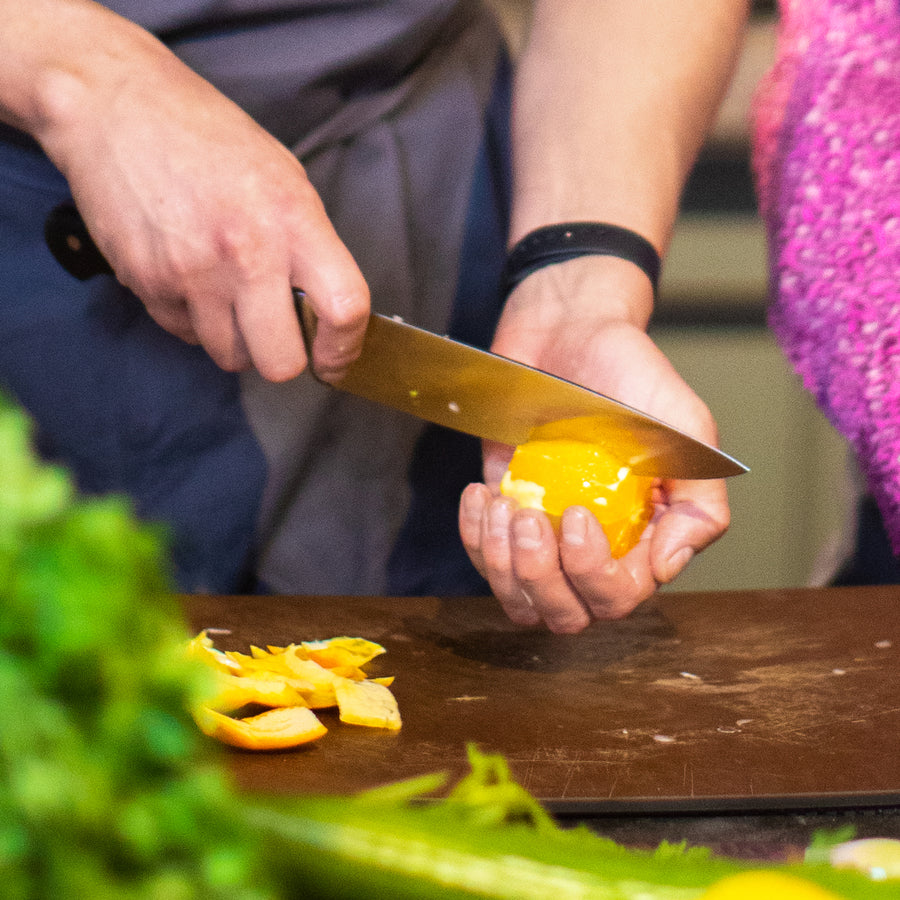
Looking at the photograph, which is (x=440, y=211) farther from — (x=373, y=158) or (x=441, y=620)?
(x=441, y=620)

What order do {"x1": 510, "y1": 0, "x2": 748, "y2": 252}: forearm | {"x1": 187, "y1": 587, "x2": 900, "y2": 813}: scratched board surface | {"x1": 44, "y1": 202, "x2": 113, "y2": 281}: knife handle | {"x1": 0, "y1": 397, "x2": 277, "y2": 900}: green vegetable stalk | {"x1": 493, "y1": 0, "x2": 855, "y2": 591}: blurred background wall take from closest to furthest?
1. {"x1": 0, "y1": 397, "x2": 277, "y2": 900}: green vegetable stalk
2. {"x1": 187, "y1": 587, "x2": 900, "y2": 813}: scratched board surface
3. {"x1": 44, "y1": 202, "x2": 113, "y2": 281}: knife handle
4. {"x1": 510, "y1": 0, "x2": 748, "y2": 252}: forearm
5. {"x1": 493, "y1": 0, "x2": 855, "y2": 591}: blurred background wall

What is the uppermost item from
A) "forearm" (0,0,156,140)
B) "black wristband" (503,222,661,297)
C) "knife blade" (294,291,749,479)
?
"forearm" (0,0,156,140)

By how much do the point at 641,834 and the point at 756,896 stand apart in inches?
11.7

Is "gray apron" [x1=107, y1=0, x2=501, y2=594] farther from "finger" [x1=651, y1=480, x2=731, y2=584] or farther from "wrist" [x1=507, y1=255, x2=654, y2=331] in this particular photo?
"finger" [x1=651, y1=480, x2=731, y2=584]

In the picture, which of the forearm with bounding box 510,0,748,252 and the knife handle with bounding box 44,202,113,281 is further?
the forearm with bounding box 510,0,748,252

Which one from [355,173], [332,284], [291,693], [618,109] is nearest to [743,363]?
[618,109]

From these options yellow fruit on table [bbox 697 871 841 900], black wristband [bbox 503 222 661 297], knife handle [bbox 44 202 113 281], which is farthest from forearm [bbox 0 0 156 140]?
yellow fruit on table [bbox 697 871 841 900]

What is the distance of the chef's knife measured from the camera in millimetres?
646

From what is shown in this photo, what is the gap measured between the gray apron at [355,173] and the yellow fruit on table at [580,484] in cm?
23

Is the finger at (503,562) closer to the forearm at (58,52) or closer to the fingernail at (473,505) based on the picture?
the fingernail at (473,505)

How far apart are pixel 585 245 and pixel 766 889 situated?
0.71m

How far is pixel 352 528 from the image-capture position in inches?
35.2

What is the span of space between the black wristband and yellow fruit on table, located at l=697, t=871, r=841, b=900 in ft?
2.28

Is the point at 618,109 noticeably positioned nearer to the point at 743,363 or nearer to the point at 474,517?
the point at 474,517
